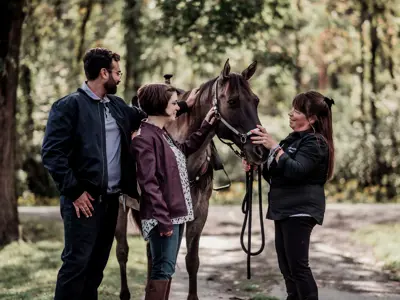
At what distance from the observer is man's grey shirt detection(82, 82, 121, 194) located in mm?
4488

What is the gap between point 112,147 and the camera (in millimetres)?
4508

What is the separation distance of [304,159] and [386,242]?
5.70 meters

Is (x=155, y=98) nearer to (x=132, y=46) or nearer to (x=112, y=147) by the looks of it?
(x=112, y=147)

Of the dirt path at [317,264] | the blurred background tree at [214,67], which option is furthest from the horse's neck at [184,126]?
the blurred background tree at [214,67]

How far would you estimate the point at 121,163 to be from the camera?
454 cm

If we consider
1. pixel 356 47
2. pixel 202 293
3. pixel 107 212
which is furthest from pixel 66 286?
pixel 356 47

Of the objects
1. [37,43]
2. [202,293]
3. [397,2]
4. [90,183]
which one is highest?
[397,2]

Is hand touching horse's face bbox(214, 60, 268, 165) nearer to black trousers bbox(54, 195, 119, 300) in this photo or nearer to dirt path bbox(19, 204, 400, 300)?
black trousers bbox(54, 195, 119, 300)

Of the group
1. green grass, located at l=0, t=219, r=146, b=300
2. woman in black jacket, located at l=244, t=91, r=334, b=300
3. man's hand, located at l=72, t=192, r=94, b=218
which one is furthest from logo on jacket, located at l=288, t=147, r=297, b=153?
green grass, located at l=0, t=219, r=146, b=300

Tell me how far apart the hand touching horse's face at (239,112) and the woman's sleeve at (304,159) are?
0.76ft

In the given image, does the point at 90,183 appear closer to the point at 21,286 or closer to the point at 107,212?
the point at 107,212

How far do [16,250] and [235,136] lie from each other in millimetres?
5833

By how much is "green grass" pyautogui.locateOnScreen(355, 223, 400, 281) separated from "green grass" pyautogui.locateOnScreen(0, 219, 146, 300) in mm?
3196

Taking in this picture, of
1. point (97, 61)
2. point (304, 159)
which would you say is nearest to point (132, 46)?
point (97, 61)
